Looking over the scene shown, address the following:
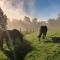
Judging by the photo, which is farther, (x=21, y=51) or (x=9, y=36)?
(x=9, y=36)

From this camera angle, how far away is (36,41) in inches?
1314

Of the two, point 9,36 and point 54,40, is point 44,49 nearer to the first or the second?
point 54,40

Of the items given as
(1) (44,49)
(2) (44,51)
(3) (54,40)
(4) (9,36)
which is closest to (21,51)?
(1) (44,49)

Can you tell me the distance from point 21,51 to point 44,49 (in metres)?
2.43

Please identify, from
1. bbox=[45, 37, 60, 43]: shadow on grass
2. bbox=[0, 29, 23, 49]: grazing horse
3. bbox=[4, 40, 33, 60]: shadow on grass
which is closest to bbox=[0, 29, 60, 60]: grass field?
bbox=[45, 37, 60, 43]: shadow on grass

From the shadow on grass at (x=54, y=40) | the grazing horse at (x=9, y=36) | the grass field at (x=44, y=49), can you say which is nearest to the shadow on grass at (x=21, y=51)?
the grass field at (x=44, y=49)

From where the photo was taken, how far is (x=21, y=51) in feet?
101

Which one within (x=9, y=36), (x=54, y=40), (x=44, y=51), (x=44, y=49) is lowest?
(x=44, y=51)

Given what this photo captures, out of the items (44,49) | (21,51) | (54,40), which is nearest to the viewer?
(44,49)

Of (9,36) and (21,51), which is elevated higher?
(9,36)

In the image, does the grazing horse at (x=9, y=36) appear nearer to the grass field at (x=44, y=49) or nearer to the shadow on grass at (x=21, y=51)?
the shadow on grass at (x=21, y=51)

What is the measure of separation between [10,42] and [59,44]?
5362 mm

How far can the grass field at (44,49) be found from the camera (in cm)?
2825

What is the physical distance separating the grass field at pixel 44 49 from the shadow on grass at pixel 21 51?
1.46 feet
